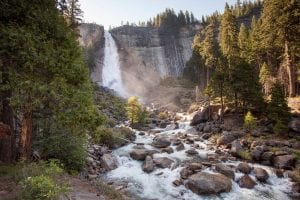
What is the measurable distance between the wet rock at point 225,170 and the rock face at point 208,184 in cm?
116

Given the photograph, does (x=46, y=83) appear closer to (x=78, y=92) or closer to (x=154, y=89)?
(x=78, y=92)

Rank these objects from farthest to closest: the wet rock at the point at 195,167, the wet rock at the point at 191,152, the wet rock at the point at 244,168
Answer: the wet rock at the point at 191,152, the wet rock at the point at 195,167, the wet rock at the point at 244,168

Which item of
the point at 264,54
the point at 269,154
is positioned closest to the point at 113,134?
the point at 269,154

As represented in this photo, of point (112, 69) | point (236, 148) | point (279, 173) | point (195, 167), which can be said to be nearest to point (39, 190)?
point (195, 167)

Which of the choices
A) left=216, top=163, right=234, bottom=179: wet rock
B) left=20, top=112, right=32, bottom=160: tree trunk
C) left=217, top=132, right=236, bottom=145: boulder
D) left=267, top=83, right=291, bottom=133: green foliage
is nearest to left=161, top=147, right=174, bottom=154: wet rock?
left=217, top=132, right=236, bottom=145: boulder

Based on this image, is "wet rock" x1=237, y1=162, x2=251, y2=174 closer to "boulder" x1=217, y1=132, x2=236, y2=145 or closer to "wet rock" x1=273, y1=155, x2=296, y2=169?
"wet rock" x1=273, y1=155, x2=296, y2=169

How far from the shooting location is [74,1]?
33906 mm

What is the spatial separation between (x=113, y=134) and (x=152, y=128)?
12223 mm

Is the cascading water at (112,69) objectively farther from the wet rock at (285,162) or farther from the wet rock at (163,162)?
the wet rock at (285,162)

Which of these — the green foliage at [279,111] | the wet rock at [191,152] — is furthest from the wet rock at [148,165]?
the green foliage at [279,111]

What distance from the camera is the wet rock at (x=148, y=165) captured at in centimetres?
2091

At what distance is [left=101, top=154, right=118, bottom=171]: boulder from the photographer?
21.1m

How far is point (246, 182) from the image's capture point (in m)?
18.3

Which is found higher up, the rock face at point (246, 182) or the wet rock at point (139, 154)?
the wet rock at point (139, 154)
